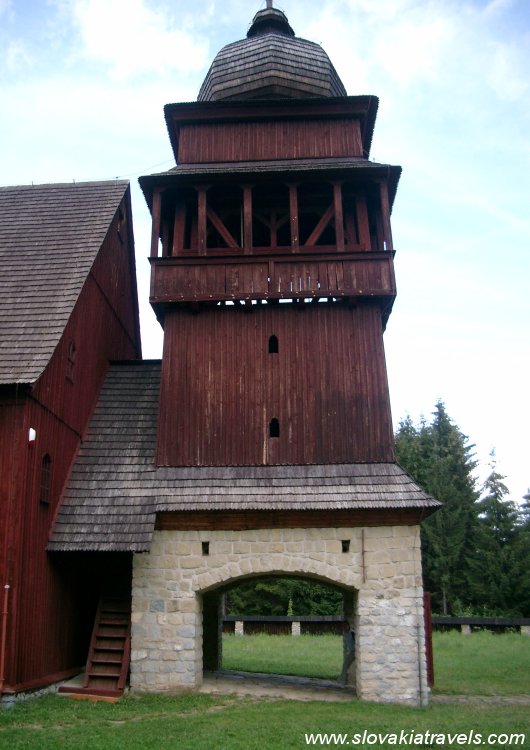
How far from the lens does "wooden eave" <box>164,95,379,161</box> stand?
53.8ft

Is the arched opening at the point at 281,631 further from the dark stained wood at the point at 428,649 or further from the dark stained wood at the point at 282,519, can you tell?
the dark stained wood at the point at 428,649

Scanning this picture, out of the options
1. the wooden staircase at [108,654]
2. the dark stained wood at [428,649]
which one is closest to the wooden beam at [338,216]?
the dark stained wood at [428,649]

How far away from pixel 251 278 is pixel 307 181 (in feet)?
8.39

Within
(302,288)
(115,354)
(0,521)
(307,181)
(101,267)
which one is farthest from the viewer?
(115,354)

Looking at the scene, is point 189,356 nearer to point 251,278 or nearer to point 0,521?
point 251,278

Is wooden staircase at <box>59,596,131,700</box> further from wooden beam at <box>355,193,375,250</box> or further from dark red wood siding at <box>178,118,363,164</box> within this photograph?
dark red wood siding at <box>178,118,363,164</box>

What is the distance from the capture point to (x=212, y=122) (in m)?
16.6

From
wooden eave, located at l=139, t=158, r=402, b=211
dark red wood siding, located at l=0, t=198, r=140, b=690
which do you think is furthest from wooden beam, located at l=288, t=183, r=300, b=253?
dark red wood siding, located at l=0, t=198, r=140, b=690

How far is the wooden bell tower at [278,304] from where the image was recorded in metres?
13.8

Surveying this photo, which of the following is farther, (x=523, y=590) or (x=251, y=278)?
(x=523, y=590)

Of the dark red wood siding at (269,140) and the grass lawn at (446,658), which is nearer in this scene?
the grass lawn at (446,658)

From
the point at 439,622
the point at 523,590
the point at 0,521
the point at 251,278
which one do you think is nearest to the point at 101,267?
the point at 251,278

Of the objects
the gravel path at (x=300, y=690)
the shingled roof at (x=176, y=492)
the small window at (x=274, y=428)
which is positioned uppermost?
the small window at (x=274, y=428)

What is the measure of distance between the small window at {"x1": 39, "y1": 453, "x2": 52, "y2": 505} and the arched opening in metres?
3.88
